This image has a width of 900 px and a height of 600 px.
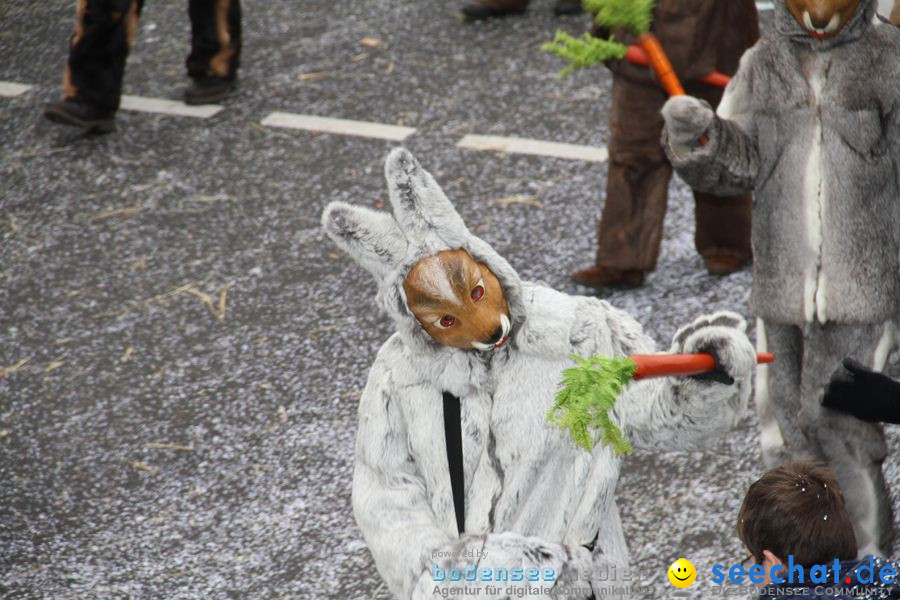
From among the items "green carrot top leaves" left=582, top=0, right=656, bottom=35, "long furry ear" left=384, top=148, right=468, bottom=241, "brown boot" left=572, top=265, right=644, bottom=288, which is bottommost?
"brown boot" left=572, top=265, right=644, bottom=288

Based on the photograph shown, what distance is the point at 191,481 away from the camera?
4.06 meters

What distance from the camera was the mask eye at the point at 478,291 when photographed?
8.08ft

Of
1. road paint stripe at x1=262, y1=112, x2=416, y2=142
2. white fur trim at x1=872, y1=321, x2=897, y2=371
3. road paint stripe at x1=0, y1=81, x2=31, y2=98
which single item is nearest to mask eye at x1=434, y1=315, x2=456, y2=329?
white fur trim at x1=872, y1=321, x2=897, y2=371

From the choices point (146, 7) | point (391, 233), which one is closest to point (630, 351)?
point (391, 233)

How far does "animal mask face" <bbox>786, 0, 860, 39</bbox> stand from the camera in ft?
9.30

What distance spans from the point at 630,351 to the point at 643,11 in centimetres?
104

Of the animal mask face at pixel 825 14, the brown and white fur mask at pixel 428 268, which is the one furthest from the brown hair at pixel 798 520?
the animal mask face at pixel 825 14

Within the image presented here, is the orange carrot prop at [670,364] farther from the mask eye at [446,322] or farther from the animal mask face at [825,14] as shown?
the animal mask face at [825,14]

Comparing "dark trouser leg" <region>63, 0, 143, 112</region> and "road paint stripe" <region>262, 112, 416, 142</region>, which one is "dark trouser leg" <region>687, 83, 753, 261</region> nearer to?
"road paint stripe" <region>262, 112, 416, 142</region>

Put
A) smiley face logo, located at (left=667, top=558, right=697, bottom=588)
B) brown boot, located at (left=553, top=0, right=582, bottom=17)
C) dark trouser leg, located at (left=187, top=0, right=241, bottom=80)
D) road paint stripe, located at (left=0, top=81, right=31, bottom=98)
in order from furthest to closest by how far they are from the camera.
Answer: brown boot, located at (left=553, top=0, right=582, bottom=17) → road paint stripe, located at (left=0, top=81, right=31, bottom=98) → dark trouser leg, located at (left=187, top=0, right=241, bottom=80) → smiley face logo, located at (left=667, top=558, right=697, bottom=588)

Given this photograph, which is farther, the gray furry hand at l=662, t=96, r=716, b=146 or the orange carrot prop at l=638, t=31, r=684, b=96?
the orange carrot prop at l=638, t=31, r=684, b=96

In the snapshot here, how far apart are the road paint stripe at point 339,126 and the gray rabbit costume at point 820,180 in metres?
3.02

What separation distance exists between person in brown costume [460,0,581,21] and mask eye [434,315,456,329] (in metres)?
4.74

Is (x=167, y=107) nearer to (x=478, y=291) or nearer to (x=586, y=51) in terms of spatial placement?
(x=586, y=51)
